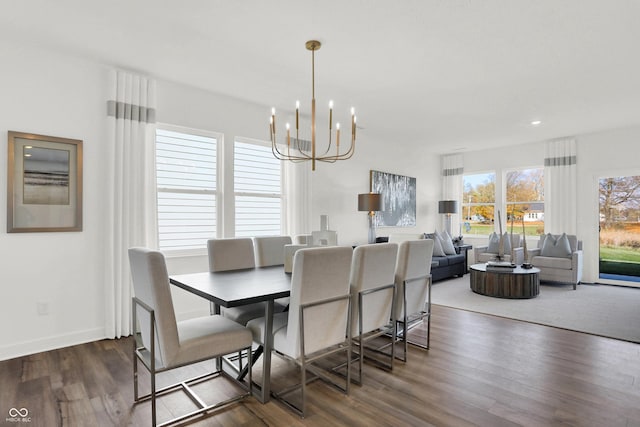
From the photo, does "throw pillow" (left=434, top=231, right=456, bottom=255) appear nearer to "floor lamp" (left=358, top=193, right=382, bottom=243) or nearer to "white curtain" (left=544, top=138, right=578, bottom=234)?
"floor lamp" (left=358, top=193, right=382, bottom=243)

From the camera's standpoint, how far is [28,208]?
3.05 meters

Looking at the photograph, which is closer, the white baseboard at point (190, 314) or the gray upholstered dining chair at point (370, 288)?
the gray upholstered dining chair at point (370, 288)

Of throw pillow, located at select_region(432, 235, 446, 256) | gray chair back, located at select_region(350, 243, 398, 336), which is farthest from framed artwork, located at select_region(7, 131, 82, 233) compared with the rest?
throw pillow, located at select_region(432, 235, 446, 256)

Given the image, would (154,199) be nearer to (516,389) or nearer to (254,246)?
(254,246)

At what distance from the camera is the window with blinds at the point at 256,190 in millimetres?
4516

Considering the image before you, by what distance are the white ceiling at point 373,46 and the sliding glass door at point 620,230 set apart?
6.76 ft

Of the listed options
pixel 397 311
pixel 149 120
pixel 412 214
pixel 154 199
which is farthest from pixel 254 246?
A: pixel 412 214

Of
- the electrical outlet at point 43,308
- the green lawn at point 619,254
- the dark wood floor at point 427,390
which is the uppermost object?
the green lawn at point 619,254

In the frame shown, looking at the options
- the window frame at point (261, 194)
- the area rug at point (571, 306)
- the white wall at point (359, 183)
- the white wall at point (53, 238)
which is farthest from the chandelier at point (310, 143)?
the area rug at point (571, 306)

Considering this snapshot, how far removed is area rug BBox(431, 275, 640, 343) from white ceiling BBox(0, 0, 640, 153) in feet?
8.74

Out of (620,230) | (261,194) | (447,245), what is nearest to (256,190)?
(261,194)

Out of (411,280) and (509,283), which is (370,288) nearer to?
(411,280)

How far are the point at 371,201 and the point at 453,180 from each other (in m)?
3.49

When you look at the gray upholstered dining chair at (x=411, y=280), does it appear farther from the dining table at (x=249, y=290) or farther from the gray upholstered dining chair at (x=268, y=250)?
the gray upholstered dining chair at (x=268, y=250)
